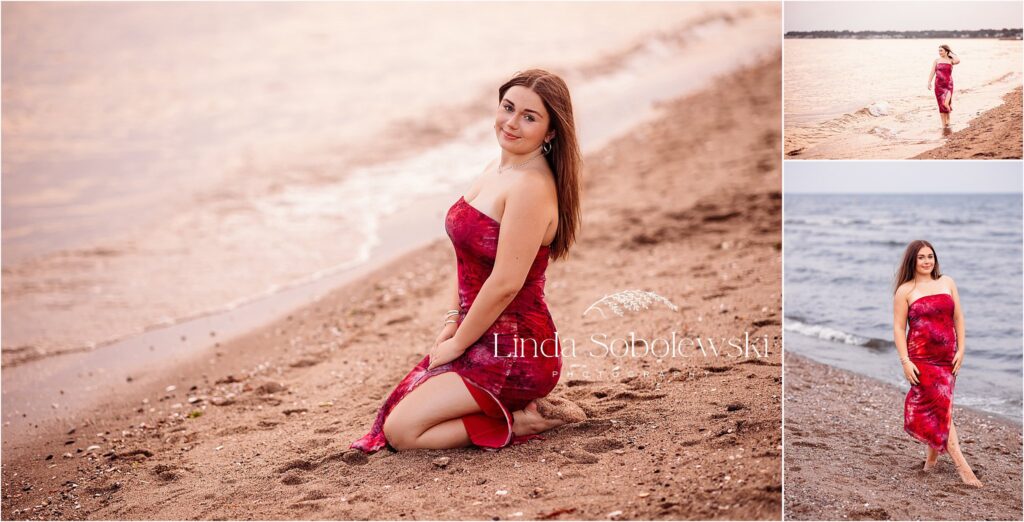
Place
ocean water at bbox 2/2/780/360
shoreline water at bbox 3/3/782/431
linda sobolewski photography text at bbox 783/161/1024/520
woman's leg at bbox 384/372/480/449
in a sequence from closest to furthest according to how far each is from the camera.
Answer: linda sobolewski photography text at bbox 783/161/1024/520
woman's leg at bbox 384/372/480/449
shoreline water at bbox 3/3/782/431
ocean water at bbox 2/2/780/360

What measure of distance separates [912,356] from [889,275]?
0.84 metres

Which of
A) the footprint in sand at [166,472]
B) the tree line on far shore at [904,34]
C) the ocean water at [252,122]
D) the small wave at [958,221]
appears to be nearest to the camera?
the tree line on far shore at [904,34]

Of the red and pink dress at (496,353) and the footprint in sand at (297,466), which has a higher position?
the red and pink dress at (496,353)

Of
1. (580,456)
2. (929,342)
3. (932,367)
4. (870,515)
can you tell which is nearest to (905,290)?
(929,342)

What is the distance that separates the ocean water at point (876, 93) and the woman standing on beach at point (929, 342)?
477 mm

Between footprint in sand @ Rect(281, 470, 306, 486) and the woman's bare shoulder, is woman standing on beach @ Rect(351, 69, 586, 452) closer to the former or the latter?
footprint in sand @ Rect(281, 470, 306, 486)

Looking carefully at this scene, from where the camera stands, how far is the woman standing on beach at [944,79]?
3.61 meters

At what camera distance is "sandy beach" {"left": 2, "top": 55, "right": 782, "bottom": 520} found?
334 centimetres

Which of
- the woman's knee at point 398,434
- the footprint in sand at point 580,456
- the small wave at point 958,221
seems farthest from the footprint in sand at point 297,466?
the small wave at point 958,221

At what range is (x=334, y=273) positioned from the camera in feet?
25.1

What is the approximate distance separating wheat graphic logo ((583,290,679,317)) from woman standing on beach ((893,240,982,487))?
5.40ft

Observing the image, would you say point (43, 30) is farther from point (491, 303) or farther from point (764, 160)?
point (491, 303)

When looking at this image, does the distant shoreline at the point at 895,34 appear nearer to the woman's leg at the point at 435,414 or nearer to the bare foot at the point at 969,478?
the bare foot at the point at 969,478

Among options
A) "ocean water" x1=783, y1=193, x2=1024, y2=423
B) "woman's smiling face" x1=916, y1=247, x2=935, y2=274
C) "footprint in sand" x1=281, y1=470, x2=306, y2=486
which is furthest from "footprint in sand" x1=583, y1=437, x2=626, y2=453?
"woman's smiling face" x1=916, y1=247, x2=935, y2=274
